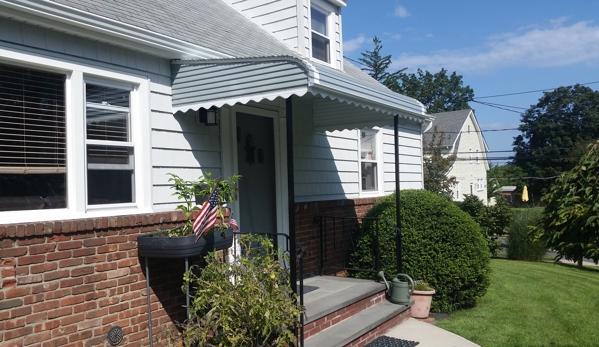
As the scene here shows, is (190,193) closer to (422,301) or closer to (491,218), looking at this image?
(422,301)

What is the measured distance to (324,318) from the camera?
5883 millimetres

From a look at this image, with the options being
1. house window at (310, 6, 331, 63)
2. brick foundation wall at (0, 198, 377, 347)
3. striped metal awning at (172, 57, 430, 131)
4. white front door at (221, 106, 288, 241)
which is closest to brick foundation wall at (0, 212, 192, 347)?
brick foundation wall at (0, 198, 377, 347)

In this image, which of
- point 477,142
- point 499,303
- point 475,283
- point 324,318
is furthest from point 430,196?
point 477,142

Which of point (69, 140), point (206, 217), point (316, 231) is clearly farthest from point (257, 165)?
point (69, 140)

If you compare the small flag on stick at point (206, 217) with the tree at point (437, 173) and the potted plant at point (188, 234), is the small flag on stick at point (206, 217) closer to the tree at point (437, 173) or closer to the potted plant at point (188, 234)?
the potted plant at point (188, 234)

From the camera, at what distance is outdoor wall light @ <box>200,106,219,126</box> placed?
18.7ft

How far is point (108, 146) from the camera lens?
4715mm

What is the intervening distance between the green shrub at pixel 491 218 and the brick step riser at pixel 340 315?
10.2 meters

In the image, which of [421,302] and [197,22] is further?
[421,302]

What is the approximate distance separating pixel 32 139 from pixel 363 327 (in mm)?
4125

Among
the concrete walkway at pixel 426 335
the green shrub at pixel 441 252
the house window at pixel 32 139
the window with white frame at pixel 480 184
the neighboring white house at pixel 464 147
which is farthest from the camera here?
the window with white frame at pixel 480 184

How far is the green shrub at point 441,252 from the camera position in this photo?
25.4 ft

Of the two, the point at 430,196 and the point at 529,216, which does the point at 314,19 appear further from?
the point at 529,216

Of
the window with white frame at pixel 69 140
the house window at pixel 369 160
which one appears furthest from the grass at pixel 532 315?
the window with white frame at pixel 69 140
